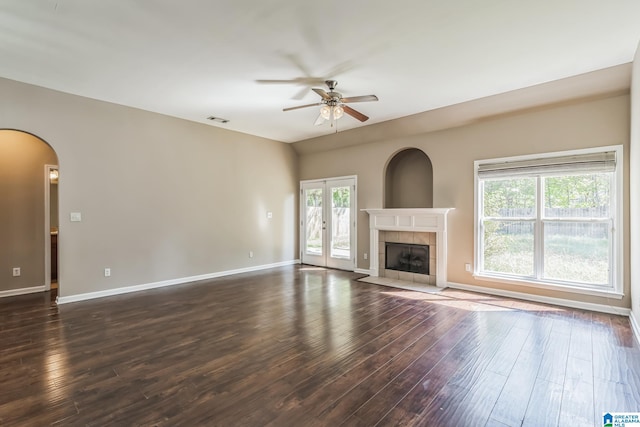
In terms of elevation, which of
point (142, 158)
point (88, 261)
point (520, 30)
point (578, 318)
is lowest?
point (578, 318)

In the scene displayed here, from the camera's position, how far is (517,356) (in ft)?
9.21

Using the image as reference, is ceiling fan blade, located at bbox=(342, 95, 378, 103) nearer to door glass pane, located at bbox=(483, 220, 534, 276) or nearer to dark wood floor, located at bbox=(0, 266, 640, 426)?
dark wood floor, located at bbox=(0, 266, 640, 426)

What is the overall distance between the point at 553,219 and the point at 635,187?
114cm

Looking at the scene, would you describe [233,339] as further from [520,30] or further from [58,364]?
[520,30]

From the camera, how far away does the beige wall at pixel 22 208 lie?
489 centimetres

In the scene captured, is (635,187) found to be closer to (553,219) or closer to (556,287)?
(553,219)

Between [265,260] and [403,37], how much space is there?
5.43 m

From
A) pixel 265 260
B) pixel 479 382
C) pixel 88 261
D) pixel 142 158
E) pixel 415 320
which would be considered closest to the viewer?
pixel 479 382

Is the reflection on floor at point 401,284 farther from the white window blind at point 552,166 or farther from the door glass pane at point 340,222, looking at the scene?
the white window blind at point 552,166

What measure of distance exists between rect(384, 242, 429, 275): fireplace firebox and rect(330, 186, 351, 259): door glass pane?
40.1 inches

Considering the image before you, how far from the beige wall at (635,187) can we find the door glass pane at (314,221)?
5.33 metres

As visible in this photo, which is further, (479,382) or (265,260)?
(265,260)

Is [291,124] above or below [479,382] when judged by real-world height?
above

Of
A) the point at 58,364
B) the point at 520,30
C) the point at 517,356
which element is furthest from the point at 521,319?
the point at 58,364
